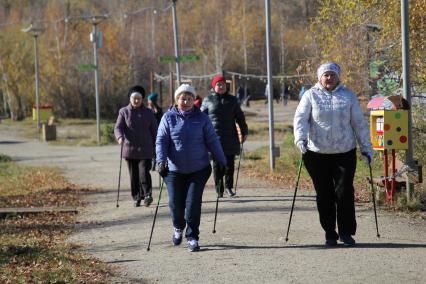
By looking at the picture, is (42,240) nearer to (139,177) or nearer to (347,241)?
(139,177)

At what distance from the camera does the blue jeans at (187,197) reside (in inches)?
344

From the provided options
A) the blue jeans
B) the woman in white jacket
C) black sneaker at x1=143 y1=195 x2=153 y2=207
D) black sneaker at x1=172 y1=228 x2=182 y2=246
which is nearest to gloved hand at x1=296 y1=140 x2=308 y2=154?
the woman in white jacket

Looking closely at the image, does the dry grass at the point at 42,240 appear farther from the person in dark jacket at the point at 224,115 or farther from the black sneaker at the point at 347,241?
the person in dark jacket at the point at 224,115

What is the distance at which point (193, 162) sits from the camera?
877 cm

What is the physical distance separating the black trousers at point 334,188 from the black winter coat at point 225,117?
13.1 feet

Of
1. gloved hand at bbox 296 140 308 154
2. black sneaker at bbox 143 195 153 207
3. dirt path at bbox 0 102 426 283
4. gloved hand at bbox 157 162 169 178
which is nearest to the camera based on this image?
dirt path at bbox 0 102 426 283

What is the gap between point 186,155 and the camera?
8.77 meters

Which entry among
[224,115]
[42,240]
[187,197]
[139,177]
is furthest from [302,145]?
[139,177]

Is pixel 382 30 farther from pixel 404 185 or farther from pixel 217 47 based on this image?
pixel 217 47

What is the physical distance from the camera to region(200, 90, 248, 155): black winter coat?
41.3 ft

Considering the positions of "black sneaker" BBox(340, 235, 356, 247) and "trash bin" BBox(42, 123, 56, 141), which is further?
"trash bin" BBox(42, 123, 56, 141)

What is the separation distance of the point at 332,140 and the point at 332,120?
0.66ft

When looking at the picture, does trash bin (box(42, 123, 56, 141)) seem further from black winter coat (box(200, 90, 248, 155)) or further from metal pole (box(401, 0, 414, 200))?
metal pole (box(401, 0, 414, 200))

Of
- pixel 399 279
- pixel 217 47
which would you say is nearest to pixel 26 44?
pixel 217 47
